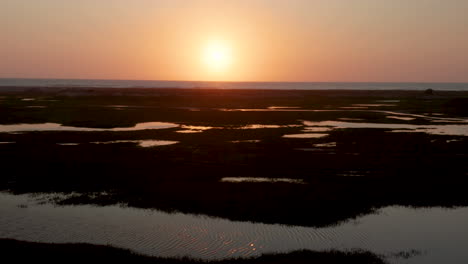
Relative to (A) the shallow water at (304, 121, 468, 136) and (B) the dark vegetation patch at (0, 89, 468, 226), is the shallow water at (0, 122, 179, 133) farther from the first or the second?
(A) the shallow water at (304, 121, 468, 136)

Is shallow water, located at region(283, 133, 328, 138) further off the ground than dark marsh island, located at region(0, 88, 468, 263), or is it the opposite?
shallow water, located at region(283, 133, 328, 138)

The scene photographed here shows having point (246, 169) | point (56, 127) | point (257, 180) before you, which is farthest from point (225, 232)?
point (56, 127)

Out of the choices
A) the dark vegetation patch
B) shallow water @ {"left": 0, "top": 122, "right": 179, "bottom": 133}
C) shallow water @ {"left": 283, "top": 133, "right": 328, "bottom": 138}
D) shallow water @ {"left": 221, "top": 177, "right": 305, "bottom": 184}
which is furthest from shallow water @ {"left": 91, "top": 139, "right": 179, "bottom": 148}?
shallow water @ {"left": 221, "top": 177, "right": 305, "bottom": 184}

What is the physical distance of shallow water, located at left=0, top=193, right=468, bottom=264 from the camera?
14.7 m

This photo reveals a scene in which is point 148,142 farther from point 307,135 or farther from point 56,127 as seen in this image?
point 56,127

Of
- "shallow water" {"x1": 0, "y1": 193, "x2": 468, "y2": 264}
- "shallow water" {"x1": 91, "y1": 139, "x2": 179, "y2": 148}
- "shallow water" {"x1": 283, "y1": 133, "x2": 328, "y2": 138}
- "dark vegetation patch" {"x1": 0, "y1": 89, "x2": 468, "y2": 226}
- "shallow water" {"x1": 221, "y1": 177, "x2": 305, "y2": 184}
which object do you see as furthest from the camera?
"shallow water" {"x1": 283, "y1": 133, "x2": 328, "y2": 138}

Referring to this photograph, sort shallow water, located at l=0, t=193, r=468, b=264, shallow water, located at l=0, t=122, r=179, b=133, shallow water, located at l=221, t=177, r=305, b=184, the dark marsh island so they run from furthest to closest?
shallow water, located at l=0, t=122, r=179, b=133 < shallow water, located at l=221, t=177, r=305, b=184 < the dark marsh island < shallow water, located at l=0, t=193, r=468, b=264

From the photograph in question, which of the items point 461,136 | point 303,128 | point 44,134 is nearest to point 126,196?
point 44,134

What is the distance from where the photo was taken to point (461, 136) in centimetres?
4147

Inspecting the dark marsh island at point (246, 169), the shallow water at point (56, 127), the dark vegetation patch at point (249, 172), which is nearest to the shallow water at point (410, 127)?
the dark marsh island at point (246, 169)

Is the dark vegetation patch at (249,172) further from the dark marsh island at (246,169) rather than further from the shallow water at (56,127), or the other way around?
the shallow water at (56,127)

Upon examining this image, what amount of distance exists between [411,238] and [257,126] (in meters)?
34.0

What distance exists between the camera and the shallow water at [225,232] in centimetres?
1469

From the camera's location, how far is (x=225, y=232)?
53.2 feet
